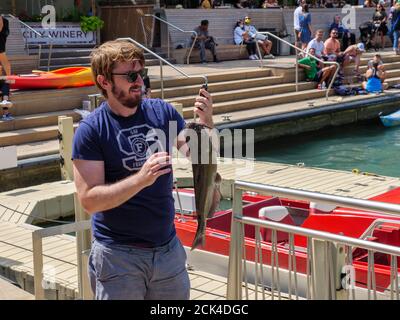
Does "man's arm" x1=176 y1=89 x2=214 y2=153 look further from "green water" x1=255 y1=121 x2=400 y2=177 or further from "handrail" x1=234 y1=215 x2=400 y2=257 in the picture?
"green water" x1=255 y1=121 x2=400 y2=177

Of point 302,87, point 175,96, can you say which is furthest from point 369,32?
point 175,96

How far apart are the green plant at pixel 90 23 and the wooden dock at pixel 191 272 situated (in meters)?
9.24

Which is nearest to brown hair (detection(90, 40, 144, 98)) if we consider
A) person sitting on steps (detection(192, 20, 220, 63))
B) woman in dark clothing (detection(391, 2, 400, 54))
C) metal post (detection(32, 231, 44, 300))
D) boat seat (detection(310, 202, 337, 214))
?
metal post (detection(32, 231, 44, 300))

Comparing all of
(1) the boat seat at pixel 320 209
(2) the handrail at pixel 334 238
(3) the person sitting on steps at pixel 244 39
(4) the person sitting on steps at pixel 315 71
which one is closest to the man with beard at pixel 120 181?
(2) the handrail at pixel 334 238

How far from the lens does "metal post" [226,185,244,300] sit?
13.2 ft

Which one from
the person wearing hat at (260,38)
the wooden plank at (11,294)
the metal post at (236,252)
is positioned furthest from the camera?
the person wearing hat at (260,38)

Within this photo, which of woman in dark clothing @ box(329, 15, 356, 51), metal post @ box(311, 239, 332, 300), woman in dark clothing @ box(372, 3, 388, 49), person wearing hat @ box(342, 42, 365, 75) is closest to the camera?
metal post @ box(311, 239, 332, 300)

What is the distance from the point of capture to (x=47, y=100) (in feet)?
45.1

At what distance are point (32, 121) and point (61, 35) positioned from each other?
264 inches

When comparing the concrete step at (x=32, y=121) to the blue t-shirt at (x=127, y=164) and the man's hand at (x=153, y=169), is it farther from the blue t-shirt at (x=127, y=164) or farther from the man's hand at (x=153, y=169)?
the man's hand at (x=153, y=169)

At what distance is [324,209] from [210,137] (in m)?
4.02

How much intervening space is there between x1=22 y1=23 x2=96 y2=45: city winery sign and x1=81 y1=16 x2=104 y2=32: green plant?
21 cm

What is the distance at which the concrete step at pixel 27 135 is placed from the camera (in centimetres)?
1188

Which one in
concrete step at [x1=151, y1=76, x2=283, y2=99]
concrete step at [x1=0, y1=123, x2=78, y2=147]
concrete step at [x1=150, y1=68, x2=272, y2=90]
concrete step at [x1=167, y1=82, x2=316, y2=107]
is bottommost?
concrete step at [x1=0, y1=123, x2=78, y2=147]
